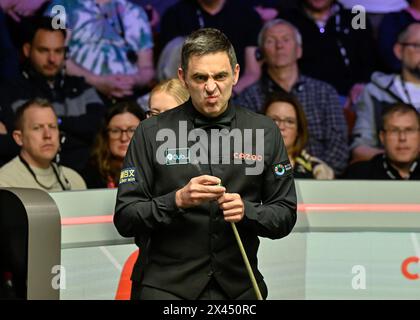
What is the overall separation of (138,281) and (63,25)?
9.72 feet

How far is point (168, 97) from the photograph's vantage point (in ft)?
11.8

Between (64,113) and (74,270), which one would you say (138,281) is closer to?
(74,270)

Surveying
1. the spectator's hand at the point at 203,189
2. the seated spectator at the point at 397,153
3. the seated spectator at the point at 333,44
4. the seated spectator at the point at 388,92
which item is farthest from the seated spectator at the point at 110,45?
the spectator's hand at the point at 203,189

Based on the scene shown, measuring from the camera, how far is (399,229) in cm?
439

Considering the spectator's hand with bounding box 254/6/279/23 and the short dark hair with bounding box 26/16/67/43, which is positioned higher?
the spectator's hand with bounding box 254/6/279/23

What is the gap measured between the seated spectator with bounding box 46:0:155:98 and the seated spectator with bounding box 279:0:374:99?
0.87 metres

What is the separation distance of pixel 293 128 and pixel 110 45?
1.17 metres

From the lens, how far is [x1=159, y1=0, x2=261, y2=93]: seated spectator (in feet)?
19.2

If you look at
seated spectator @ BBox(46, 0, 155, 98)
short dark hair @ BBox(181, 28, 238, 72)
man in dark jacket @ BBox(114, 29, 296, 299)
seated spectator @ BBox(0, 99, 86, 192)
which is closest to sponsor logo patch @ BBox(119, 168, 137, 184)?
man in dark jacket @ BBox(114, 29, 296, 299)

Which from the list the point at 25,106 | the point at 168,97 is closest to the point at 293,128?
the point at 25,106

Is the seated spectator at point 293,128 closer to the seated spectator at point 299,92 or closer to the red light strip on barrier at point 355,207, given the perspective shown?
the seated spectator at point 299,92

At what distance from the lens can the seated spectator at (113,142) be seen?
550 cm

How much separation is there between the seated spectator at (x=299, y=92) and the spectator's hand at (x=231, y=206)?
299 cm

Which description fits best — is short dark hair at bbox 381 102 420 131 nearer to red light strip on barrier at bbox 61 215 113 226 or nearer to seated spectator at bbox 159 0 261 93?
seated spectator at bbox 159 0 261 93
